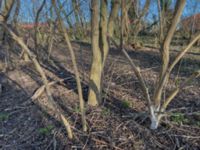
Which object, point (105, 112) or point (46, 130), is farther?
point (105, 112)

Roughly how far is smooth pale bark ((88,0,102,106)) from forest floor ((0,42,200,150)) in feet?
0.54

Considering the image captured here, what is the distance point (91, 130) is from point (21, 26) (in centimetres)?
490

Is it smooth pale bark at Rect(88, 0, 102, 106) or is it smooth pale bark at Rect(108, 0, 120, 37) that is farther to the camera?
smooth pale bark at Rect(108, 0, 120, 37)

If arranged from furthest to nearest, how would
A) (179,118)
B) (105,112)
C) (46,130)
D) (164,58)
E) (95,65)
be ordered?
(95,65) → (105,112) → (46,130) → (179,118) → (164,58)

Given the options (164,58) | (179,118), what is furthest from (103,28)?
(179,118)

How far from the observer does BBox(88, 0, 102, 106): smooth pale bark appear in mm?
3361

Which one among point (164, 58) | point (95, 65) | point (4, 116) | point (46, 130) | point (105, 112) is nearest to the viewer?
point (164, 58)

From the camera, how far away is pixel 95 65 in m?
3.64

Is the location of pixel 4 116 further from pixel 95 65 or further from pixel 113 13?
pixel 113 13

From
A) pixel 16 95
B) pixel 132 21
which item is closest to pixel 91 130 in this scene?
pixel 16 95

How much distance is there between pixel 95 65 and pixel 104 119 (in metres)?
0.81

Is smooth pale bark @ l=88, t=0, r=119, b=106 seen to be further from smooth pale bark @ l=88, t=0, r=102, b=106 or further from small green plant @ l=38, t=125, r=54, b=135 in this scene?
small green plant @ l=38, t=125, r=54, b=135

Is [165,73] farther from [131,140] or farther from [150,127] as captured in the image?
[131,140]

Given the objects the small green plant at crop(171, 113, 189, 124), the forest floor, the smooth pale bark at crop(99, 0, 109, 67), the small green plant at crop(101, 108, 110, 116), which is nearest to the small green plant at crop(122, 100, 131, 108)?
the forest floor
